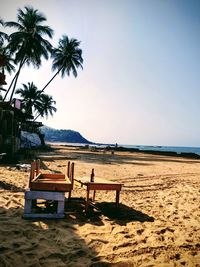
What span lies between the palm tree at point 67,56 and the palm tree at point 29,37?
6874mm

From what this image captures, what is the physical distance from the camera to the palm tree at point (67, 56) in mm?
37125

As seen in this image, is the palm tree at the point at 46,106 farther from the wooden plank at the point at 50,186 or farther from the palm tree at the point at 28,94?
the wooden plank at the point at 50,186

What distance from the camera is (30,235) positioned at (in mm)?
4480

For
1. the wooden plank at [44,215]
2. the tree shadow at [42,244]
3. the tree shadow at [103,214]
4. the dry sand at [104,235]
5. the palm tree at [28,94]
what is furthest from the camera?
the palm tree at [28,94]

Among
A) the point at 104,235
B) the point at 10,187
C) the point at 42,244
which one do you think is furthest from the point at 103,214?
the point at 10,187

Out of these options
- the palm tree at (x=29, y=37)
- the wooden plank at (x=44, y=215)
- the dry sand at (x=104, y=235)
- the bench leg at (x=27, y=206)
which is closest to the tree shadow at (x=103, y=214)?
the dry sand at (x=104, y=235)

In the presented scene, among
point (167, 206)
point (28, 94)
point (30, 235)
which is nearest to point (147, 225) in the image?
point (167, 206)

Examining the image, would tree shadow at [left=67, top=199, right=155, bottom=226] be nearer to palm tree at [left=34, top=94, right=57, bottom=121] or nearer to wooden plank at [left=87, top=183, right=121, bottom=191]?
wooden plank at [left=87, top=183, right=121, bottom=191]

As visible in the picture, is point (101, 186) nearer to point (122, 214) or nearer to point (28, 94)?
point (122, 214)

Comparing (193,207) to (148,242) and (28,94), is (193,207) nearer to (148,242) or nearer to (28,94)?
(148,242)

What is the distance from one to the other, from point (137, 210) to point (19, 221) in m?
3.03

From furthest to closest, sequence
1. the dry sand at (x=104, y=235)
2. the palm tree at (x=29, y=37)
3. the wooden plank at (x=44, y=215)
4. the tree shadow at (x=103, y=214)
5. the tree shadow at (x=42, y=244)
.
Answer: the palm tree at (x=29, y=37) < the tree shadow at (x=103, y=214) < the wooden plank at (x=44, y=215) < the dry sand at (x=104, y=235) < the tree shadow at (x=42, y=244)

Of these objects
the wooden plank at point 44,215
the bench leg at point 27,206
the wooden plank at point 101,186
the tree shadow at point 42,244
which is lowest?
the tree shadow at point 42,244

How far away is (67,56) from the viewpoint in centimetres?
3697
